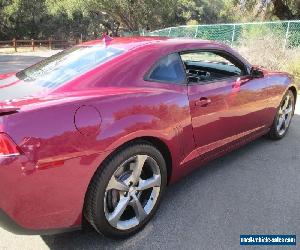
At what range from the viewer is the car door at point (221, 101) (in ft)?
11.9

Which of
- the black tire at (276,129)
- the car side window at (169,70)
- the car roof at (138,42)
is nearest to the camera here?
the car side window at (169,70)

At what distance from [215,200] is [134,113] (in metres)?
1.33

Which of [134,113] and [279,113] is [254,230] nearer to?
[134,113]

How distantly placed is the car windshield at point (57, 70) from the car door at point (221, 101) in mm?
816

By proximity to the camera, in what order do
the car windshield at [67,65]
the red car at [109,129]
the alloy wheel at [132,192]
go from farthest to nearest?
the car windshield at [67,65] < the alloy wheel at [132,192] < the red car at [109,129]

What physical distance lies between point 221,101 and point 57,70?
158 centimetres

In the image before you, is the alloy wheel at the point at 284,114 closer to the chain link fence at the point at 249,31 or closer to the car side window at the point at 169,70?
the car side window at the point at 169,70

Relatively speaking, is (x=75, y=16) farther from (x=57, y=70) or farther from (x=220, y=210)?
(x=220, y=210)

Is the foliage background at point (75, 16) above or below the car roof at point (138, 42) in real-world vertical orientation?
above

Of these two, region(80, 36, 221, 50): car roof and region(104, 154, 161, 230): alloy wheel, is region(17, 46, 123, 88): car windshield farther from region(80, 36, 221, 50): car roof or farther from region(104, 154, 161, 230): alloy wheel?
region(104, 154, 161, 230): alloy wheel

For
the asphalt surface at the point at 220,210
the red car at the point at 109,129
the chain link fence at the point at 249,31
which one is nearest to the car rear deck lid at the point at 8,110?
the red car at the point at 109,129

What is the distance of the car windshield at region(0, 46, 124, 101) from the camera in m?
2.99

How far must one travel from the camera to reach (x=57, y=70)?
334cm

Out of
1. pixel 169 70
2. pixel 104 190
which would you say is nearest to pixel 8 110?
pixel 104 190
